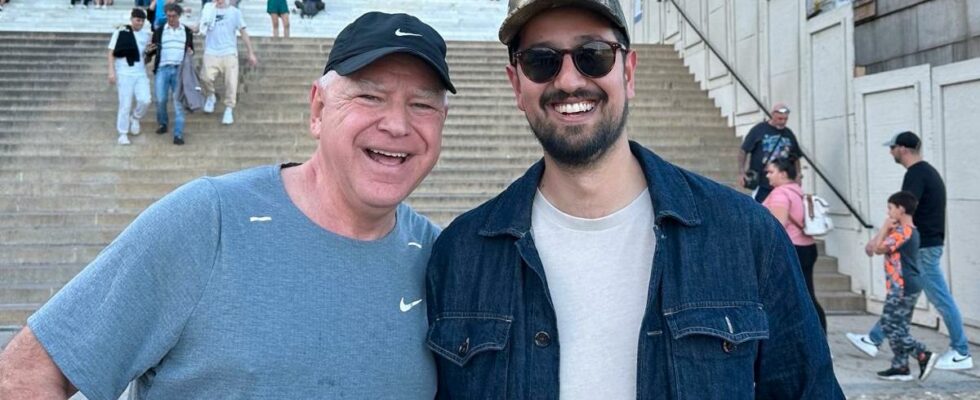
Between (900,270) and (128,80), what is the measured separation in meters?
9.20

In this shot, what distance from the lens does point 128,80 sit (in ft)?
33.6

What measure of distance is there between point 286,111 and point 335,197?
960cm

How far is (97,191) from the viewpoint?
29.6ft

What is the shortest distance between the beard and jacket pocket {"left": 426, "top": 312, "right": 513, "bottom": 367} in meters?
0.46

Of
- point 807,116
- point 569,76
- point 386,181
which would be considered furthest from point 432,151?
point 807,116

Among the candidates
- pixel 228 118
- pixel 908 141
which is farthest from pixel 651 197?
pixel 228 118

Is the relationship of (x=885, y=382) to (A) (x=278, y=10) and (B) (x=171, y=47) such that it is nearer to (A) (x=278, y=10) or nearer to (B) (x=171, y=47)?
(B) (x=171, y=47)

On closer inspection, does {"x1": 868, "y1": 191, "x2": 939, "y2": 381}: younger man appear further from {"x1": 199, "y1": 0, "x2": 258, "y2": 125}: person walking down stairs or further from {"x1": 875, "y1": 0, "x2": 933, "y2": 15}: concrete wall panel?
{"x1": 199, "y1": 0, "x2": 258, "y2": 125}: person walking down stairs

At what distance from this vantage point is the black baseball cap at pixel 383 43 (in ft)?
6.57

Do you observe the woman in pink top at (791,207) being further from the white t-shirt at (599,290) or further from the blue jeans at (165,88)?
the blue jeans at (165,88)

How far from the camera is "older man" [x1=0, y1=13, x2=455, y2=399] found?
174 cm

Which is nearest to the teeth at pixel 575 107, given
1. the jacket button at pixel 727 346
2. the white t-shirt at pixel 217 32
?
the jacket button at pixel 727 346

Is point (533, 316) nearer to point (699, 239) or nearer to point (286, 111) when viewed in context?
point (699, 239)

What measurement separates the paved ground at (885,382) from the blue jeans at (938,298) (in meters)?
0.19
